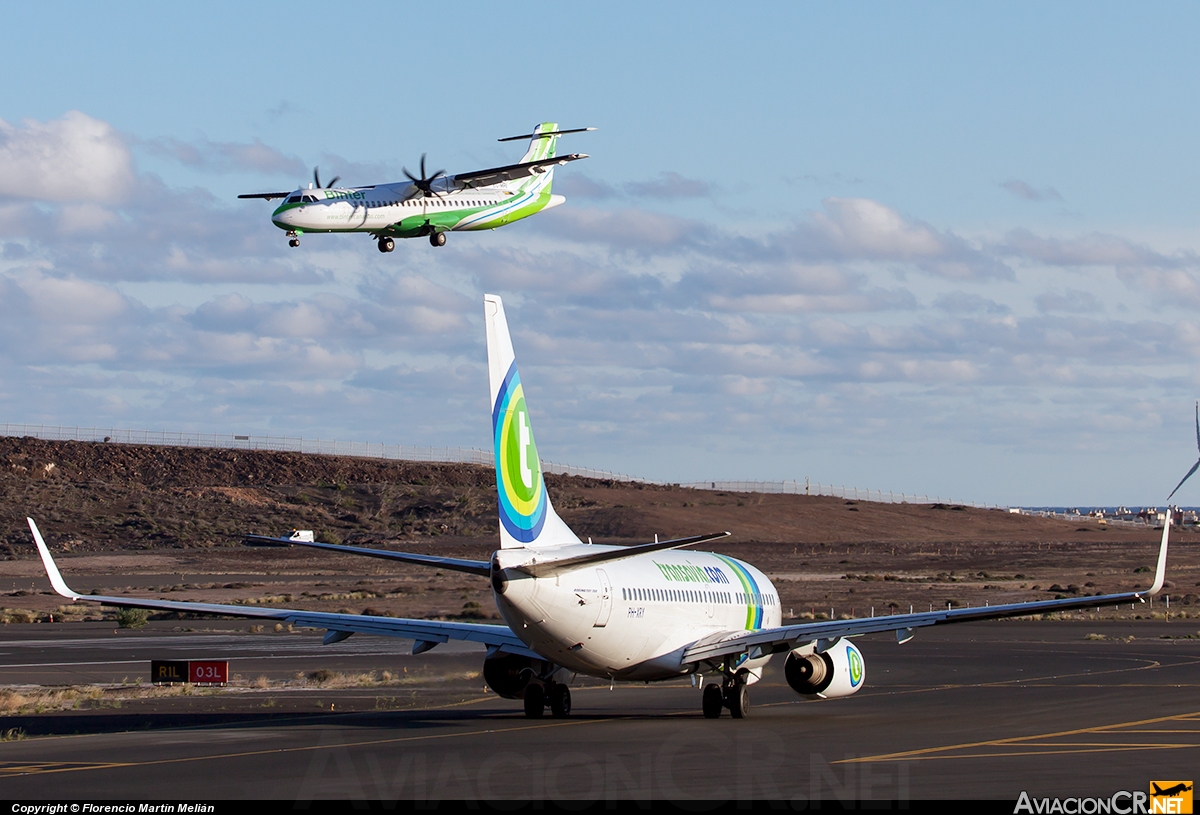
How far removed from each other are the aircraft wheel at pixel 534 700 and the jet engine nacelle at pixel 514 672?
0.13m

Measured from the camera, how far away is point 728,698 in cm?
2883

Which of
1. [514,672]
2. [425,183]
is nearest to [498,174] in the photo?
[425,183]

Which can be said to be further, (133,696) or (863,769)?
(133,696)

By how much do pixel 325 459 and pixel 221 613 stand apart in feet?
444

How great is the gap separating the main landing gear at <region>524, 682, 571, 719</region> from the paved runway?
67 centimetres

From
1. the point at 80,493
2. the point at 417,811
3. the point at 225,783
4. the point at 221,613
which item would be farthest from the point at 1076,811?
the point at 80,493

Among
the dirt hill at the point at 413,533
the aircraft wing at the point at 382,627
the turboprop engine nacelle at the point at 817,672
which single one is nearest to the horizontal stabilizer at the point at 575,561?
the aircraft wing at the point at 382,627

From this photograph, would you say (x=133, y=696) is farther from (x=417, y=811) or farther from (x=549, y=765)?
(x=417, y=811)

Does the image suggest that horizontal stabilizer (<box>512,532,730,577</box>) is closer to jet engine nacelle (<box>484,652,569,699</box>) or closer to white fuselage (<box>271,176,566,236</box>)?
jet engine nacelle (<box>484,652,569,699</box>)

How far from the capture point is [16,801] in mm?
17625

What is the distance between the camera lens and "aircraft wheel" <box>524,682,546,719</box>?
28828 mm

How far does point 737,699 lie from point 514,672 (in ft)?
14.2

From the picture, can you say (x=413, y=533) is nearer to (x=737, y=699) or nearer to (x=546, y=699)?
(x=546, y=699)

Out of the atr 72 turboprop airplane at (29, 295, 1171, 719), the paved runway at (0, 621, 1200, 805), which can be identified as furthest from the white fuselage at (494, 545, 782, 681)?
the paved runway at (0, 621, 1200, 805)
